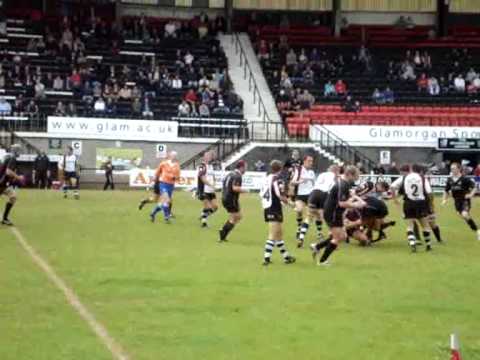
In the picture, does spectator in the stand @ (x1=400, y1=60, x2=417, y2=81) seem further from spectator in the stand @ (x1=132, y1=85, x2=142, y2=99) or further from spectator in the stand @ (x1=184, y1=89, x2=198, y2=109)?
spectator in the stand @ (x1=132, y1=85, x2=142, y2=99)

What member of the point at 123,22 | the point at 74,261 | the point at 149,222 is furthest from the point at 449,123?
the point at 74,261

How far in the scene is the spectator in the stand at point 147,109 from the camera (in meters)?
50.1

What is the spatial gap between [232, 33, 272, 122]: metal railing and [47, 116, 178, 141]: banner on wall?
555cm

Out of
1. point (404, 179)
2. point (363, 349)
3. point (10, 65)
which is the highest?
point (10, 65)

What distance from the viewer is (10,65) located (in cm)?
5244

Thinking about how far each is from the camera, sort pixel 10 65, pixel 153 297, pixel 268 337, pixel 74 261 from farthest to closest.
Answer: pixel 10 65 → pixel 74 261 → pixel 153 297 → pixel 268 337

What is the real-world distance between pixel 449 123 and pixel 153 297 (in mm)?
38055

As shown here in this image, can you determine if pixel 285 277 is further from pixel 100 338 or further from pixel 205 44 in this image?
pixel 205 44

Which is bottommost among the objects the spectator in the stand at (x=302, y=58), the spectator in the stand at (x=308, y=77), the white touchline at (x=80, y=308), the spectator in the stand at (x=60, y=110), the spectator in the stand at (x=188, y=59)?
the white touchline at (x=80, y=308)

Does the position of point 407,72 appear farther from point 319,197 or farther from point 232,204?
point 232,204

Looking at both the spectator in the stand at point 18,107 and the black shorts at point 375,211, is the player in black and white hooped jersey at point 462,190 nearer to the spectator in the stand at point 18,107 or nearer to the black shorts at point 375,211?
the black shorts at point 375,211

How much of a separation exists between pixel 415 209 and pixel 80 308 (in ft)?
34.6

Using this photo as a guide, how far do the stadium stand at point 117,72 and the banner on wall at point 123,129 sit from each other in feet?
3.86

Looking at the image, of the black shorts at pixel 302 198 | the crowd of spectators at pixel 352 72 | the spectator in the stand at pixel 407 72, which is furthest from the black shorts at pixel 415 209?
the spectator in the stand at pixel 407 72
